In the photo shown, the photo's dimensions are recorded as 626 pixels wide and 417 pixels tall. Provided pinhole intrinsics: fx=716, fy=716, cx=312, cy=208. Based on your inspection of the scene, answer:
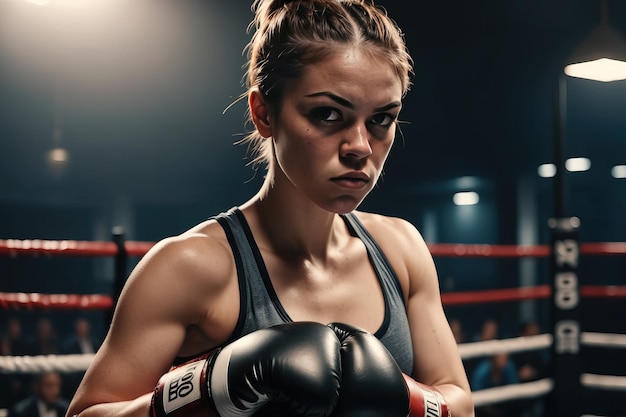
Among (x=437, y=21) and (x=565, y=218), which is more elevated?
(x=437, y=21)

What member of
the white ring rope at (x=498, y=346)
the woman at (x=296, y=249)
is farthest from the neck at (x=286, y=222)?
the white ring rope at (x=498, y=346)

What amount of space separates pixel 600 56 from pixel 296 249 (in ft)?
7.54

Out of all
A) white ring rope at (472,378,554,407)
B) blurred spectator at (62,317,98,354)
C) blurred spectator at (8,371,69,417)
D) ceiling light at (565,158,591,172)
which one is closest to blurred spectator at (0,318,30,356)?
blurred spectator at (62,317,98,354)

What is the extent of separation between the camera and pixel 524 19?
12.2 meters

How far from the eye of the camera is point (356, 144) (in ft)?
3.46

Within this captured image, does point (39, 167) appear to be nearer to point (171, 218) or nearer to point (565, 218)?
point (171, 218)

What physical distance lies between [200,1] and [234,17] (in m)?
1.79

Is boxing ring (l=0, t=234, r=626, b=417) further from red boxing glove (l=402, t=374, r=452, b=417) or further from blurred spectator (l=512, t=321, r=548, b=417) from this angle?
blurred spectator (l=512, t=321, r=548, b=417)

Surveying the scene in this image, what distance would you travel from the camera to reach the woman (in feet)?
3.39

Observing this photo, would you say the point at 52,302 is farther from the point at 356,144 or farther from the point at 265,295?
the point at 356,144

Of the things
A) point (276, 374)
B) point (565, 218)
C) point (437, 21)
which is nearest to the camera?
point (276, 374)

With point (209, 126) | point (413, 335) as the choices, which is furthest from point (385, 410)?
point (209, 126)

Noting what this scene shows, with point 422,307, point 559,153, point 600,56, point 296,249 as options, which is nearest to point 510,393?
point 559,153

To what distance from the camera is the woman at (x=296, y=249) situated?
3.39ft
